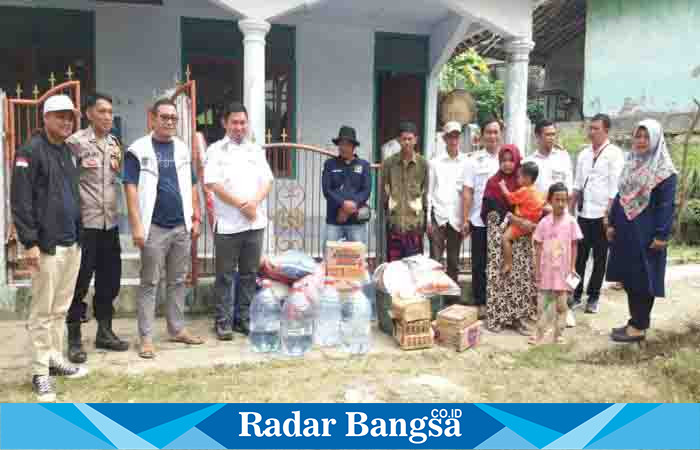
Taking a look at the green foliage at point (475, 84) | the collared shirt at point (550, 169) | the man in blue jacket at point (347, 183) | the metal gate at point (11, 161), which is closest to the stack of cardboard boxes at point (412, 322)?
the man in blue jacket at point (347, 183)

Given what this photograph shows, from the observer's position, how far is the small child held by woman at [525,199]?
481cm

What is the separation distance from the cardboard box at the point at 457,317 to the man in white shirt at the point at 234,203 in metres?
1.53

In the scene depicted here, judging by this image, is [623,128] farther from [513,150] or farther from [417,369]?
[417,369]

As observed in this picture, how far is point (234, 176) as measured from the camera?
14.8 ft

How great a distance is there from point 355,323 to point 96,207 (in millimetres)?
2065

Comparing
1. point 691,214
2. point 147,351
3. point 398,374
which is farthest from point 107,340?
point 691,214

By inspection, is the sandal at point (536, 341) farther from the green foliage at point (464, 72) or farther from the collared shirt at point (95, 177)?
the green foliage at point (464, 72)

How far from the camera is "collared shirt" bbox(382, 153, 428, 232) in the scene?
5137 millimetres

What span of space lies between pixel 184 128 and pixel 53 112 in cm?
195

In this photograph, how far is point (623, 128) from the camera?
40.6 ft

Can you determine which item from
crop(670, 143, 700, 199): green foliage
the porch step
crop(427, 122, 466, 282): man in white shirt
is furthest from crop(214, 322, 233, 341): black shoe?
Answer: crop(670, 143, 700, 199): green foliage

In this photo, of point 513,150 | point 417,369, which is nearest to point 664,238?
point 513,150

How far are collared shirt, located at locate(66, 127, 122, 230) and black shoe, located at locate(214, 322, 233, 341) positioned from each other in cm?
117

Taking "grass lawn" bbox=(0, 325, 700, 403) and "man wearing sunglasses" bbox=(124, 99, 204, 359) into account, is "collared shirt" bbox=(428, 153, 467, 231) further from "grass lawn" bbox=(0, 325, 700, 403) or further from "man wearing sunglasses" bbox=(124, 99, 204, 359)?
"man wearing sunglasses" bbox=(124, 99, 204, 359)
